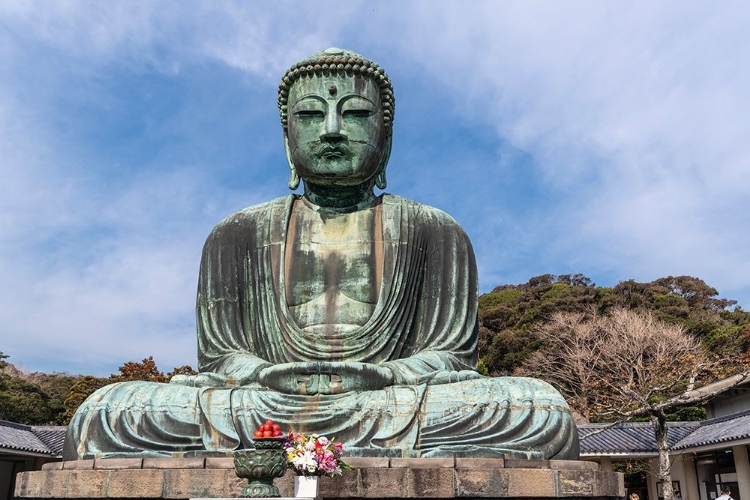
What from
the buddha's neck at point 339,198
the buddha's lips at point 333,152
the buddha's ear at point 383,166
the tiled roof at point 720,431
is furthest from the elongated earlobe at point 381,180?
the tiled roof at point 720,431

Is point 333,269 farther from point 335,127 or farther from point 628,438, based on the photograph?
point 628,438

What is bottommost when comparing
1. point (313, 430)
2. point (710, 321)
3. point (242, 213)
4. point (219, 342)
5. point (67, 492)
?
point (67, 492)

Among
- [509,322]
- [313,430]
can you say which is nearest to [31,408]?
[509,322]

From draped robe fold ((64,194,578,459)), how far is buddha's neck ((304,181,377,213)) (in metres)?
0.27

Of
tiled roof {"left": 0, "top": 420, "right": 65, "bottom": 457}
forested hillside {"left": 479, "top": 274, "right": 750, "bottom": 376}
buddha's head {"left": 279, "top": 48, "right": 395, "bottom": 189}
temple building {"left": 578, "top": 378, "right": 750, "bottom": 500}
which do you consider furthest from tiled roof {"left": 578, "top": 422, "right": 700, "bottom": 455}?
buddha's head {"left": 279, "top": 48, "right": 395, "bottom": 189}

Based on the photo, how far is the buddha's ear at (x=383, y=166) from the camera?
8469mm

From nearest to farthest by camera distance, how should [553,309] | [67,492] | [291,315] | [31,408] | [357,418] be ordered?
[67,492] → [357,418] → [291,315] → [31,408] → [553,309]

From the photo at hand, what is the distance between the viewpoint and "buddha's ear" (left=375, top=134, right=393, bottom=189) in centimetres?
847

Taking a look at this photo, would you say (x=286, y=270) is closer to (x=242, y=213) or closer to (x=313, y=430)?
(x=242, y=213)

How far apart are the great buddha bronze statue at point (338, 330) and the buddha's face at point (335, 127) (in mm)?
15

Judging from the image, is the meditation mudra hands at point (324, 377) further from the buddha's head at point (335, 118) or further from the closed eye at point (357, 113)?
the closed eye at point (357, 113)

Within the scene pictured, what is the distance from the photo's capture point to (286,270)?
25.2 ft

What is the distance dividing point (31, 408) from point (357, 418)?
27.4 metres

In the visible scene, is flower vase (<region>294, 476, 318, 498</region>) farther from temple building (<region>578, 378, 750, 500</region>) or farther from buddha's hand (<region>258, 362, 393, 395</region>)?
Result: temple building (<region>578, 378, 750, 500</region>)
